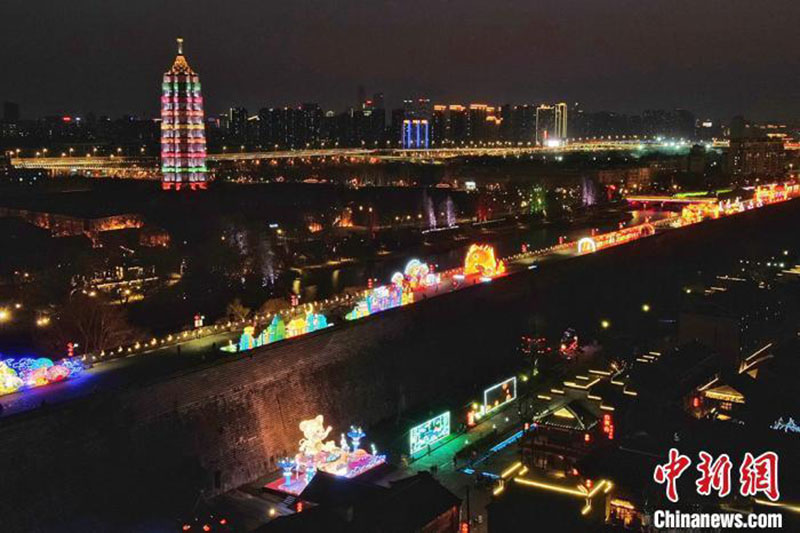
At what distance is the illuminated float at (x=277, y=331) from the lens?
14000 millimetres

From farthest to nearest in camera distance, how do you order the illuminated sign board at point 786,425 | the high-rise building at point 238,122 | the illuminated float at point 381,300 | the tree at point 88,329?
the high-rise building at point 238,122
the illuminated float at point 381,300
the tree at point 88,329
the illuminated sign board at point 786,425

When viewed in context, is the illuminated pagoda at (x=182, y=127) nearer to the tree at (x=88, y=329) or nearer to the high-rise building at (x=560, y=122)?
the tree at (x=88, y=329)

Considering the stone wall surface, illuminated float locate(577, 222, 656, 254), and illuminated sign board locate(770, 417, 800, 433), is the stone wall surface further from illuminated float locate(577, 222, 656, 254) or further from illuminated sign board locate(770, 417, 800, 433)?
illuminated float locate(577, 222, 656, 254)

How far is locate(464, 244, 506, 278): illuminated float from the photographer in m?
21.8

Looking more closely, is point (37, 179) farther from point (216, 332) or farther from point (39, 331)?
point (216, 332)

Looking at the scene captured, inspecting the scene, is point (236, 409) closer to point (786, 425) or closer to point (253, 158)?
point (786, 425)

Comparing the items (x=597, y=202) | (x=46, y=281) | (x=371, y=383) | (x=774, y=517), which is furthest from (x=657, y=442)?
(x=597, y=202)

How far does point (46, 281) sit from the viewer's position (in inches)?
805

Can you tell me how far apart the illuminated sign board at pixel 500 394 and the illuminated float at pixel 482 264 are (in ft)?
20.0

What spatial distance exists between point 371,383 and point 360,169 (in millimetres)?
46275

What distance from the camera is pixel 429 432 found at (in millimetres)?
13414

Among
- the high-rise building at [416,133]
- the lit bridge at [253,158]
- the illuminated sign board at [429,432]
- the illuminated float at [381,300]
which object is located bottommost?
the illuminated sign board at [429,432]

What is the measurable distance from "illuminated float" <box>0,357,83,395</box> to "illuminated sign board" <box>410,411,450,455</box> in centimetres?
535

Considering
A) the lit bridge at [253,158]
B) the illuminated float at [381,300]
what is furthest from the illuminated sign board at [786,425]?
the lit bridge at [253,158]
